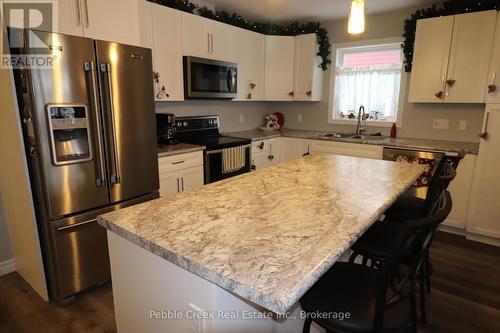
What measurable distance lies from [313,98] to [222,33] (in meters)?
1.54

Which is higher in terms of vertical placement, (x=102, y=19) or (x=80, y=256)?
(x=102, y=19)

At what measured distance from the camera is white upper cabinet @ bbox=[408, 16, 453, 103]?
316 cm

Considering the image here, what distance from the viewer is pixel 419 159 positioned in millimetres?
3223

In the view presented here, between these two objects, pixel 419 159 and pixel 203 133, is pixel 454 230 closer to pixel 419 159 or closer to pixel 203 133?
pixel 419 159

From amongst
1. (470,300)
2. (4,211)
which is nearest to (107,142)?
(4,211)

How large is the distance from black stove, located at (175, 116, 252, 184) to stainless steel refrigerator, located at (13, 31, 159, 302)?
794 millimetres

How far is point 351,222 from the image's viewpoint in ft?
3.77

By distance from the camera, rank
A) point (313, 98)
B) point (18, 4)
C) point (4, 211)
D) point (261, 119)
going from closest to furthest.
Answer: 1. point (18, 4)
2. point (4, 211)
3. point (313, 98)
4. point (261, 119)

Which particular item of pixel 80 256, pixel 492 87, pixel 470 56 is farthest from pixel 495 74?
pixel 80 256

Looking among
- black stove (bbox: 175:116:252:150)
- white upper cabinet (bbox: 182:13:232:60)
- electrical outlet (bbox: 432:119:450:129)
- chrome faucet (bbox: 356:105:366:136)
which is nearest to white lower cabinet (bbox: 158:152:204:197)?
black stove (bbox: 175:116:252:150)

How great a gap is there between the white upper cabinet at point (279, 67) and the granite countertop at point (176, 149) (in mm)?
1735

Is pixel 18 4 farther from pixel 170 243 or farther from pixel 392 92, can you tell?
pixel 392 92

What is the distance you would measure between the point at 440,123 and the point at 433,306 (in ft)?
7.67

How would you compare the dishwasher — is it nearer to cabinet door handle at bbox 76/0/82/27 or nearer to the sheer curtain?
the sheer curtain
